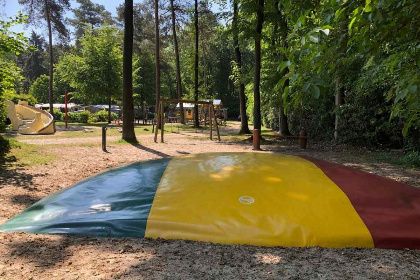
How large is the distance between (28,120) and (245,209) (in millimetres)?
20975

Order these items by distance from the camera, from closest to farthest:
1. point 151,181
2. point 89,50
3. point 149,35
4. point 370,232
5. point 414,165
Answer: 1. point 370,232
2. point 151,181
3. point 414,165
4. point 89,50
5. point 149,35

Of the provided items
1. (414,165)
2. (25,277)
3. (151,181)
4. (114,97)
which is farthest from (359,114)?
(114,97)

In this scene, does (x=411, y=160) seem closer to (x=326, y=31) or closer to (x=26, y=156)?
(x=326, y=31)

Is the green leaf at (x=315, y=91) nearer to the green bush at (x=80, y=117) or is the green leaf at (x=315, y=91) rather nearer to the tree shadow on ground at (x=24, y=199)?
the tree shadow on ground at (x=24, y=199)

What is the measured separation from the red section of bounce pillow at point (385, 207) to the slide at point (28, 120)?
1591 cm

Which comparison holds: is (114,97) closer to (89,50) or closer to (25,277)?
(89,50)

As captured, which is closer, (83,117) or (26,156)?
(26,156)

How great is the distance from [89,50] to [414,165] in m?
24.4

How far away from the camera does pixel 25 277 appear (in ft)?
8.47

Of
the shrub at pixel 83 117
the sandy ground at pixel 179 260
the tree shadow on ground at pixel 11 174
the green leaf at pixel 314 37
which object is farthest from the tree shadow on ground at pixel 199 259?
→ the shrub at pixel 83 117

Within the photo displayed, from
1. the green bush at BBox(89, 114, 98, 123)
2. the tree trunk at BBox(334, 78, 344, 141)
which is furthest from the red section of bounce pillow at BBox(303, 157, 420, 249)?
the green bush at BBox(89, 114, 98, 123)

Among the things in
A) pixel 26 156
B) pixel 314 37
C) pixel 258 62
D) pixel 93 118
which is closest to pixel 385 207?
pixel 314 37

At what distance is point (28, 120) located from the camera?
67.4 ft

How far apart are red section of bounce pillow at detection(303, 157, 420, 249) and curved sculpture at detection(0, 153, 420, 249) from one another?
0.01 meters
